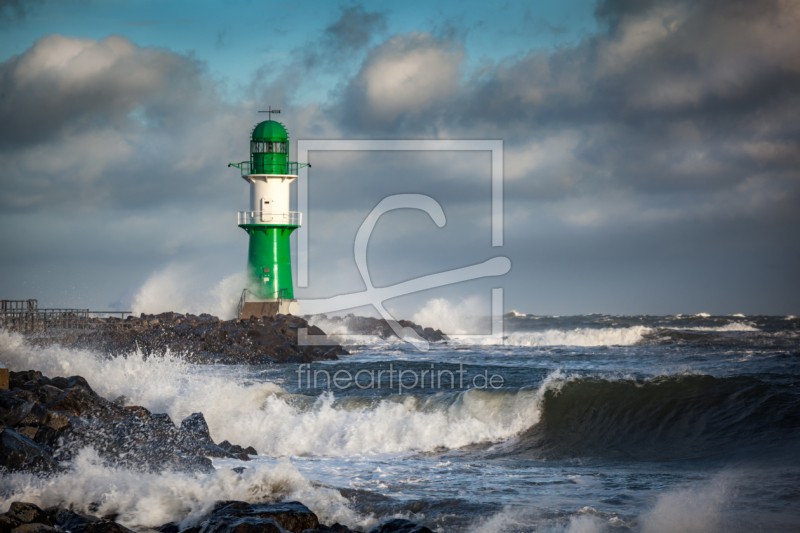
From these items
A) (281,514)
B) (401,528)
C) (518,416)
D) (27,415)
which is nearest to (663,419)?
(518,416)

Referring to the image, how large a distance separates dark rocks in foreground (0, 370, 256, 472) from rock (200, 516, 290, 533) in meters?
1.73

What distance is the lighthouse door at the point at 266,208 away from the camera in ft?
70.1

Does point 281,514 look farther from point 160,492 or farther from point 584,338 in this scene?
point 584,338

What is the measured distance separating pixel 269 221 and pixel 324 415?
12.8 meters

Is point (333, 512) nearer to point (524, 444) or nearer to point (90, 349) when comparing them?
point (524, 444)

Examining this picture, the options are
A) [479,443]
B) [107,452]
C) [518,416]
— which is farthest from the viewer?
[518,416]

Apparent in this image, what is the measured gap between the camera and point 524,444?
8438 mm

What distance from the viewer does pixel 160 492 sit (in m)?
5.12

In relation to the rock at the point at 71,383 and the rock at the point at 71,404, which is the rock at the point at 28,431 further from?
the rock at the point at 71,383

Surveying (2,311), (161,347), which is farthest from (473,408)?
(2,311)

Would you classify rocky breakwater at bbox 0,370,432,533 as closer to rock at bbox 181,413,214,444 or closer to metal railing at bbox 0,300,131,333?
rock at bbox 181,413,214,444

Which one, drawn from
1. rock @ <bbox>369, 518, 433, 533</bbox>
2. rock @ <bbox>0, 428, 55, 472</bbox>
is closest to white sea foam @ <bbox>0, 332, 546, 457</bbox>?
rock @ <bbox>0, 428, 55, 472</bbox>

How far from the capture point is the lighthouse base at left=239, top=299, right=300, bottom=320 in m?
22.1

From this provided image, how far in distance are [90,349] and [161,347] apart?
171cm
